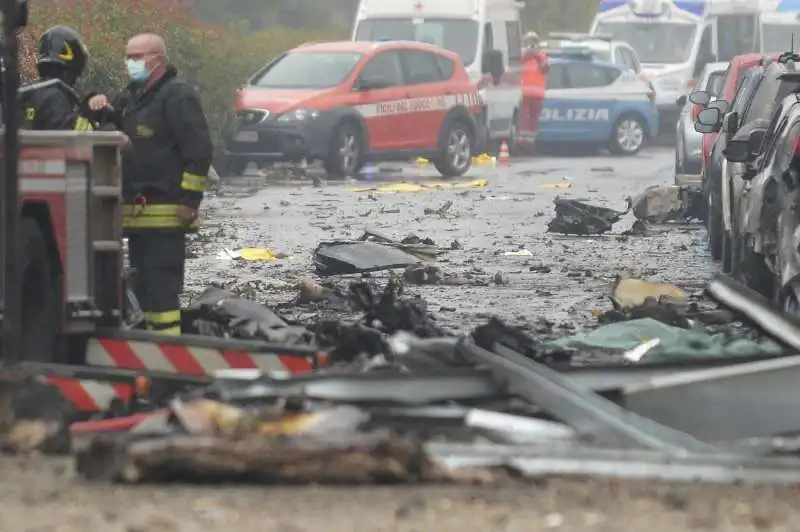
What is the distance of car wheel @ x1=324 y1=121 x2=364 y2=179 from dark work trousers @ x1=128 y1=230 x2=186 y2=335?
1569 cm

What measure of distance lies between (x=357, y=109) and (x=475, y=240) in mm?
8458

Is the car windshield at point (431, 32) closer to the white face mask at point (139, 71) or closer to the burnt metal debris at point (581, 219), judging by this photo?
the burnt metal debris at point (581, 219)

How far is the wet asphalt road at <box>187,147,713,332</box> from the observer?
43.1 ft

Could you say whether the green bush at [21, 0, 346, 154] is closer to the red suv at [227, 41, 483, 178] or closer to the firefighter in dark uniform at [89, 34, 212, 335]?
the red suv at [227, 41, 483, 178]

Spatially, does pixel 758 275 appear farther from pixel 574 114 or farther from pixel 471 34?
pixel 574 114

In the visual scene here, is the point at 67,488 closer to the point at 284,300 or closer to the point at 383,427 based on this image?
the point at 383,427

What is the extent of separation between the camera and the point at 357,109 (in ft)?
84.2

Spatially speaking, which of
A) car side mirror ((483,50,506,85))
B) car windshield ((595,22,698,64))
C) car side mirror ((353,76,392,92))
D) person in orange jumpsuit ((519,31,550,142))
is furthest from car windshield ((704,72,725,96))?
car windshield ((595,22,698,64))

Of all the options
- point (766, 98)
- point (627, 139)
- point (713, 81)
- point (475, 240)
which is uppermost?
point (766, 98)

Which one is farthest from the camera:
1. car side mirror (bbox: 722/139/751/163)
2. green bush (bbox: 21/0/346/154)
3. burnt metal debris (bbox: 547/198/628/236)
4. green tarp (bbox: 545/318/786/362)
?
green bush (bbox: 21/0/346/154)

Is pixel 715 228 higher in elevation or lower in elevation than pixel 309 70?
lower

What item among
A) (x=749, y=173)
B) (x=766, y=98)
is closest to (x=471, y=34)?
(x=766, y=98)

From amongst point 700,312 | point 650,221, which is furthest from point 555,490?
point 650,221

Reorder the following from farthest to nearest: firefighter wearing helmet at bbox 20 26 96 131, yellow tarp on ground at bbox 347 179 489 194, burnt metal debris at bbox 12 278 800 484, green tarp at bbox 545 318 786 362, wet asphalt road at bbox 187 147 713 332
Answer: yellow tarp on ground at bbox 347 179 489 194
wet asphalt road at bbox 187 147 713 332
firefighter wearing helmet at bbox 20 26 96 131
green tarp at bbox 545 318 786 362
burnt metal debris at bbox 12 278 800 484
